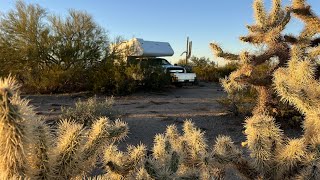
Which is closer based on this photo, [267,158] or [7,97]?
[7,97]

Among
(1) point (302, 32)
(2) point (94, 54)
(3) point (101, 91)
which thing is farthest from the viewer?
(2) point (94, 54)

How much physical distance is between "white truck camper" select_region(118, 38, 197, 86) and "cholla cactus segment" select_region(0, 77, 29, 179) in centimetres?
1431

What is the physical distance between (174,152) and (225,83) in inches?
236

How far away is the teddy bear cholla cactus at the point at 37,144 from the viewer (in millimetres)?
1428

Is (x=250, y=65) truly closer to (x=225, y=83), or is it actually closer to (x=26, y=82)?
(x=225, y=83)

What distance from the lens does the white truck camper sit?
1733 centimetres

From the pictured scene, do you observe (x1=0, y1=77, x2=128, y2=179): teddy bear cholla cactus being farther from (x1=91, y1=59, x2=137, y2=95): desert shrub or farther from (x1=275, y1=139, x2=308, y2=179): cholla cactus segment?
(x1=91, y1=59, x2=137, y2=95): desert shrub

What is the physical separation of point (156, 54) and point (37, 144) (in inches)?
787

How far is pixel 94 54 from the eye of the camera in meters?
15.3

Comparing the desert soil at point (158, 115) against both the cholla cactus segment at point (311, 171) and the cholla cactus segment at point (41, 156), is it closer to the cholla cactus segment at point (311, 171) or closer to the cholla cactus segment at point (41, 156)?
the cholla cactus segment at point (311, 171)

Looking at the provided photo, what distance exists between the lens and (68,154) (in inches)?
72.1

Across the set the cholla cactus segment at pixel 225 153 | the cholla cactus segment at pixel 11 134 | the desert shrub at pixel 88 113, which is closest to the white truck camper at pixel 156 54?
the desert shrub at pixel 88 113

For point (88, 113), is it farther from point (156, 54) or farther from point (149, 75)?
point (156, 54)

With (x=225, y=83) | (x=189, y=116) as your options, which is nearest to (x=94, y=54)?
(x=189, y=116)
